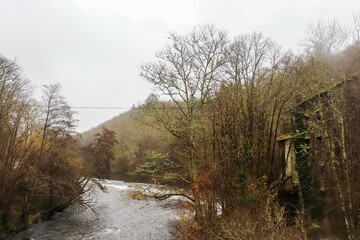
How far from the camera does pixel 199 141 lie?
63.8 feet

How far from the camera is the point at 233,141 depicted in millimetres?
19297

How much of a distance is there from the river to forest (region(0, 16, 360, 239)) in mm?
1447

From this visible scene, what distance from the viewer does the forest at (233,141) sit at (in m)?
14.7

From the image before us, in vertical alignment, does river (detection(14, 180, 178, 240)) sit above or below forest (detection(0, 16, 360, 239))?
below

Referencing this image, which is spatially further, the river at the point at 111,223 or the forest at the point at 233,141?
the river at the point at 111,223

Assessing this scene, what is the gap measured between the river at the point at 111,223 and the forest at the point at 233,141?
1447mm

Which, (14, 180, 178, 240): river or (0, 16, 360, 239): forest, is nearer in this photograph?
(0, 16, 360, 239): forest

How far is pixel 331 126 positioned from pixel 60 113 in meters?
19.0

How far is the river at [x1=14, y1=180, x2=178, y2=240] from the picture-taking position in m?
20.7

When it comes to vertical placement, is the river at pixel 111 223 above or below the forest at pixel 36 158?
below

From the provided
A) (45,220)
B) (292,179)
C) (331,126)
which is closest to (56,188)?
(45,220)

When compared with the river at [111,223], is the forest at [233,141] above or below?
above

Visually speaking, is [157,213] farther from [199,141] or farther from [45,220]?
[199,141]

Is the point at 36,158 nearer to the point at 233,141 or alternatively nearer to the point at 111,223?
the point at 111,223
